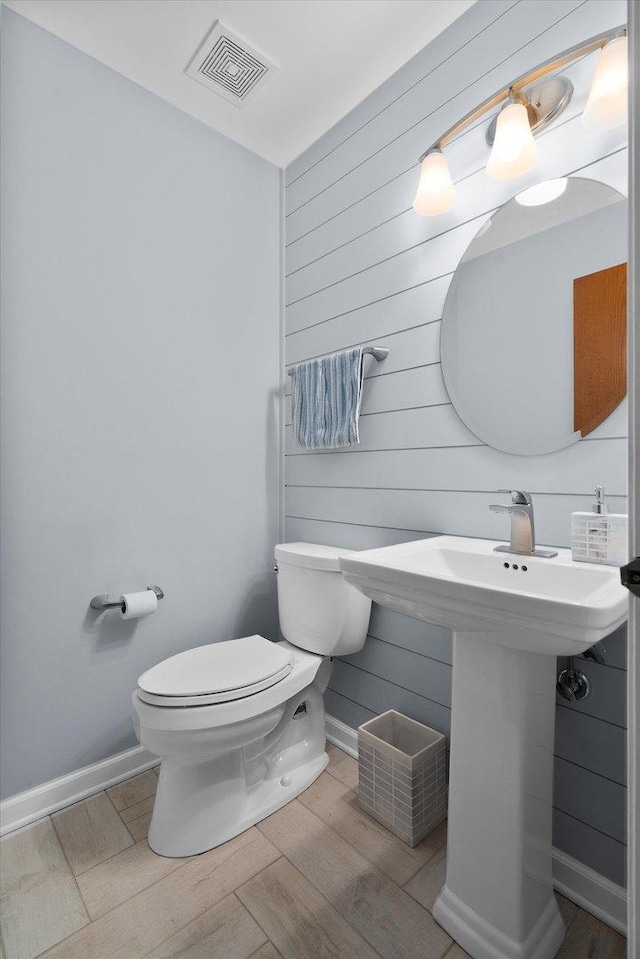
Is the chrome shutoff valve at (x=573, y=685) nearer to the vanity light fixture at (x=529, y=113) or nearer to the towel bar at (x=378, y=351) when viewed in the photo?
the towel bar at (x=378, y=351)

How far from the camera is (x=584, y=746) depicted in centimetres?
115

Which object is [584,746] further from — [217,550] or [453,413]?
[217,550]

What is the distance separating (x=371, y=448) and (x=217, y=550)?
30.0 inches

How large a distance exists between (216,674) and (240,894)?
0.53 meters

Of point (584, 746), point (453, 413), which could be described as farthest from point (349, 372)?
point (584, 746)

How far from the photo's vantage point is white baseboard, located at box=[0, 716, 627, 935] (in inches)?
43.5

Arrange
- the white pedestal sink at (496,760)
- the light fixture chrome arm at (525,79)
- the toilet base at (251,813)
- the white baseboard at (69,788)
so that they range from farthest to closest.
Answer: the white baseboard at (69,788) → the toilet base at (251,813) → the light fixture chrome arm at (525,79) → the white pedestal sink at (496,760)

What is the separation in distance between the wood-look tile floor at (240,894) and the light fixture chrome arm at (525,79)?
2.04 m

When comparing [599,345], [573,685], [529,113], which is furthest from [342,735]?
[529,113]

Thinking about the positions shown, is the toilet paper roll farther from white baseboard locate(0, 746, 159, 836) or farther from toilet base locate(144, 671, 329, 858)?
white baseboard locate(0, 746, 159, 836)

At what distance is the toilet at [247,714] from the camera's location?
127 cm

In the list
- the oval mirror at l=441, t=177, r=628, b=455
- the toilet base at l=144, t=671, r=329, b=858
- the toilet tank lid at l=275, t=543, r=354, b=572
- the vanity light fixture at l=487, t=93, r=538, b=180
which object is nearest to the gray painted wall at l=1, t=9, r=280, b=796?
the toilet tank lid at l=275, t=543, r=354, b=572

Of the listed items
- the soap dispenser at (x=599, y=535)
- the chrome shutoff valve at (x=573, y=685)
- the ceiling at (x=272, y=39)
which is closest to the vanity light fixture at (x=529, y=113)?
the ceiling at (x=272, y=39)

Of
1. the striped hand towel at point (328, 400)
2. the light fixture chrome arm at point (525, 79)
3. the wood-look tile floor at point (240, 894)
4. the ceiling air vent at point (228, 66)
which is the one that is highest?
the ceiling air vent at point (228, 66)
